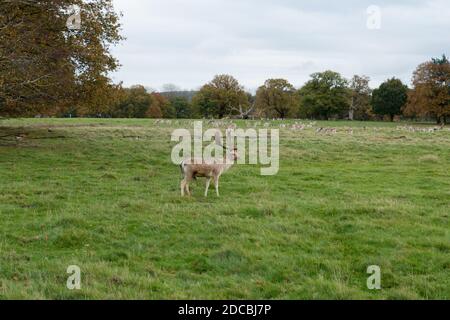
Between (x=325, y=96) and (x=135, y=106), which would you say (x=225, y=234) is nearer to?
(x=325, y=96)

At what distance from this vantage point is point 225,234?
11.8 meters

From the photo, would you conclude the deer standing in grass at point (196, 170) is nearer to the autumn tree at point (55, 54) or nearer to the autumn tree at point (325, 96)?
the autumn tree at point (55, 54)

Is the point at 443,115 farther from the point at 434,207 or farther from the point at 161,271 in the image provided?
the point at 161,271

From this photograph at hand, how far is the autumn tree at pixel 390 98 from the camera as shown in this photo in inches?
4547

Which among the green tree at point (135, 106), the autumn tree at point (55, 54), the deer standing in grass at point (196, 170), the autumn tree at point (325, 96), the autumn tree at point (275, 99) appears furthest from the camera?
the green tree at point (135, 106)

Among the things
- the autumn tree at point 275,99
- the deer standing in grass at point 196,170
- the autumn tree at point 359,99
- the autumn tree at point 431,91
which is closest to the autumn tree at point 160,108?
the autumn tree at point 275,99

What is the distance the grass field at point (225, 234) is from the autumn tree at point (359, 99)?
109m

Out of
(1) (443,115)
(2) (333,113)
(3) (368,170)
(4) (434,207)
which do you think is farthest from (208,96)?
(4) (434,207)

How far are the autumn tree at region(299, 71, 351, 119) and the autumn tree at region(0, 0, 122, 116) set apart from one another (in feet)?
317

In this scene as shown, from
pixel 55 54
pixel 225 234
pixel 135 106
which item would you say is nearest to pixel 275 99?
pixel 135 106

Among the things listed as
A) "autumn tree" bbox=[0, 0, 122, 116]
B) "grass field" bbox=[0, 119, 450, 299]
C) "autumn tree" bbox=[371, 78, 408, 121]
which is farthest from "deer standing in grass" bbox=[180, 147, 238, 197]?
"autumn tree" bbox=[371, 78, 408, 121]

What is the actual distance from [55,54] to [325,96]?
10274 centimetres

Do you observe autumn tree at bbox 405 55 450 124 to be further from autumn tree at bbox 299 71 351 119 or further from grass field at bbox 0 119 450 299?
grass field at bbox 0 119 450 299

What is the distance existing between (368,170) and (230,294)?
57.3ft
